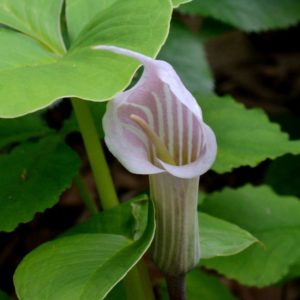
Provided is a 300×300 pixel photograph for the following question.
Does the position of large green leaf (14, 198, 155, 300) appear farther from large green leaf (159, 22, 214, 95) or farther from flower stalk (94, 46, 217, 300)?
large green leaf (159, 22, 214, 95)

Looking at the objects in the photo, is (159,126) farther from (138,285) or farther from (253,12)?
(253,12)

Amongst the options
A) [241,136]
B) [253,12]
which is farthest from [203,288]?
[253,12]

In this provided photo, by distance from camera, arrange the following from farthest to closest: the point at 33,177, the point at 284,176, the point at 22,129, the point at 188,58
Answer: the point at 284,176
the point at 188,58
the point at 22,129
the point at 33,177

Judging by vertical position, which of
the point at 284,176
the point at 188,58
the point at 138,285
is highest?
the point at 138,285

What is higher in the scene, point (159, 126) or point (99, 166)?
point (159, 126)

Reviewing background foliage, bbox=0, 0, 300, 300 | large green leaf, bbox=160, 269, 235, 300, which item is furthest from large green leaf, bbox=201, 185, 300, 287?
large green leaf, bbox=160, 269, 235, 300
